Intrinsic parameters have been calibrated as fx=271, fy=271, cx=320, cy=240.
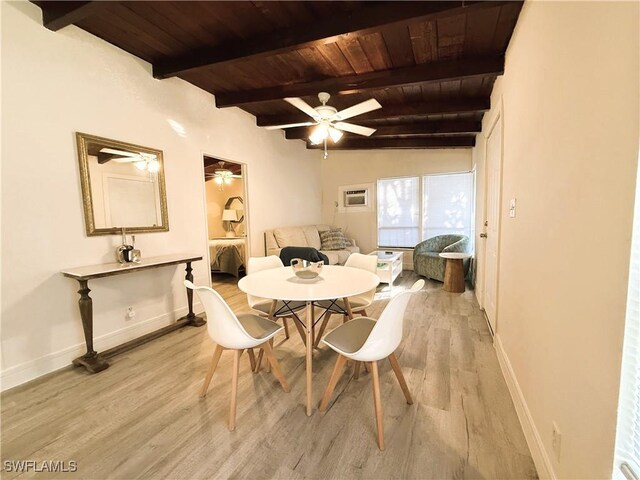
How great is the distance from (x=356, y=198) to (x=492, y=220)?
11.8 ft

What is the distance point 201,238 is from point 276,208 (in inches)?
69.6

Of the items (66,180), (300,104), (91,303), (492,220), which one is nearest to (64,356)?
(91,303)

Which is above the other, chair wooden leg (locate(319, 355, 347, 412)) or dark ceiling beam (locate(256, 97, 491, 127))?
dark ceiling beam (locate(256, 97, 491, 127))

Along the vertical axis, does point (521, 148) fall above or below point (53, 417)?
above

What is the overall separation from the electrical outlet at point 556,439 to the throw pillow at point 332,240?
4429 mm

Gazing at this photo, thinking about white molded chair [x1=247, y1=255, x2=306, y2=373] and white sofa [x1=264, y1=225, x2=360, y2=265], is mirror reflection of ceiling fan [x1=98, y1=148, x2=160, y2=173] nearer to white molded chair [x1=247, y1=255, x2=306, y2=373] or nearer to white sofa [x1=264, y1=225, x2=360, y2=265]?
white molded chair [x1=247, y1=255, x2=306, y2=373]

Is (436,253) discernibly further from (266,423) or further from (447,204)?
(266,423)

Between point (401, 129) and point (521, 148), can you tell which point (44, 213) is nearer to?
point (521, 148)

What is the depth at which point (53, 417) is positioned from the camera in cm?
167

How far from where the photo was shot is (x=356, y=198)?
20.3 ft

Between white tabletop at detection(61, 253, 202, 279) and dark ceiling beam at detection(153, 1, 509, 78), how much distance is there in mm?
1837

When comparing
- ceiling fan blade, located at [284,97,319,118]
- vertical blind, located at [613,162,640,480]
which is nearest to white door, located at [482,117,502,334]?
ceiling fan blade, located at [284,97,319,118]

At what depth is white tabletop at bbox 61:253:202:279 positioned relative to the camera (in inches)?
81.7

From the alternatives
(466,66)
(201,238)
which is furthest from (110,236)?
(466,66)
